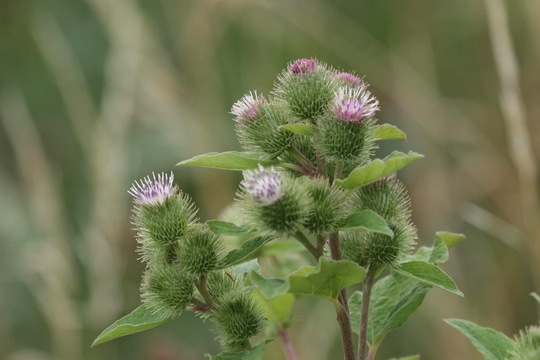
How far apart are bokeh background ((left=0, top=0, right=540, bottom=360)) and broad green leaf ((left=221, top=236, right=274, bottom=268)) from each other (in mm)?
1866

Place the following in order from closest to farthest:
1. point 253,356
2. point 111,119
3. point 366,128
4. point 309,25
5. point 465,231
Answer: point 253,356 < point 366,128 < point 111,119 < point 309,25 < point 465,231

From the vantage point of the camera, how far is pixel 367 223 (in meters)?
1.60

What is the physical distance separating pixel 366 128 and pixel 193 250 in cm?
45

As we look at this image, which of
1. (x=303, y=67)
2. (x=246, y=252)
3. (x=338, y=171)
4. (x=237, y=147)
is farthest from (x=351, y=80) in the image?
(x=237, y=147)

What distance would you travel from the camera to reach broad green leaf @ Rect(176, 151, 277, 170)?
172 cm

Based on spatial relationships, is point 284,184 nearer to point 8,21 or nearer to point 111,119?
point 111,119

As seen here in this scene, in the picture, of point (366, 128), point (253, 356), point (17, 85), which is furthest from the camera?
point (17, 85)

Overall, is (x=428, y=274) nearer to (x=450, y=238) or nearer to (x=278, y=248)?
(x=450, y=238)

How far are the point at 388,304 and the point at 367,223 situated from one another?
0.41 meters

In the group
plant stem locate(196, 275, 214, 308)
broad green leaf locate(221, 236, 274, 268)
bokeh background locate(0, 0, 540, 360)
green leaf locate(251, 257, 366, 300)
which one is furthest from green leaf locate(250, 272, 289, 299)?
bokeh background locate(0, 0, 540, 360)

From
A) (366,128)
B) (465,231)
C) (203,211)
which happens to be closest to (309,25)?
(203,211)

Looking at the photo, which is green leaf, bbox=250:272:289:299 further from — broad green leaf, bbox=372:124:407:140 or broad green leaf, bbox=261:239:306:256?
broad green leaf, bbox=261:239:306:256

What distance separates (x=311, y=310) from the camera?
4.67 m

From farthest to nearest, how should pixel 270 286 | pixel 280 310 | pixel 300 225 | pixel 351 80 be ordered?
pixel 280 310 → pixel 351 80 → pixel 300 225 → pixel 270 286
